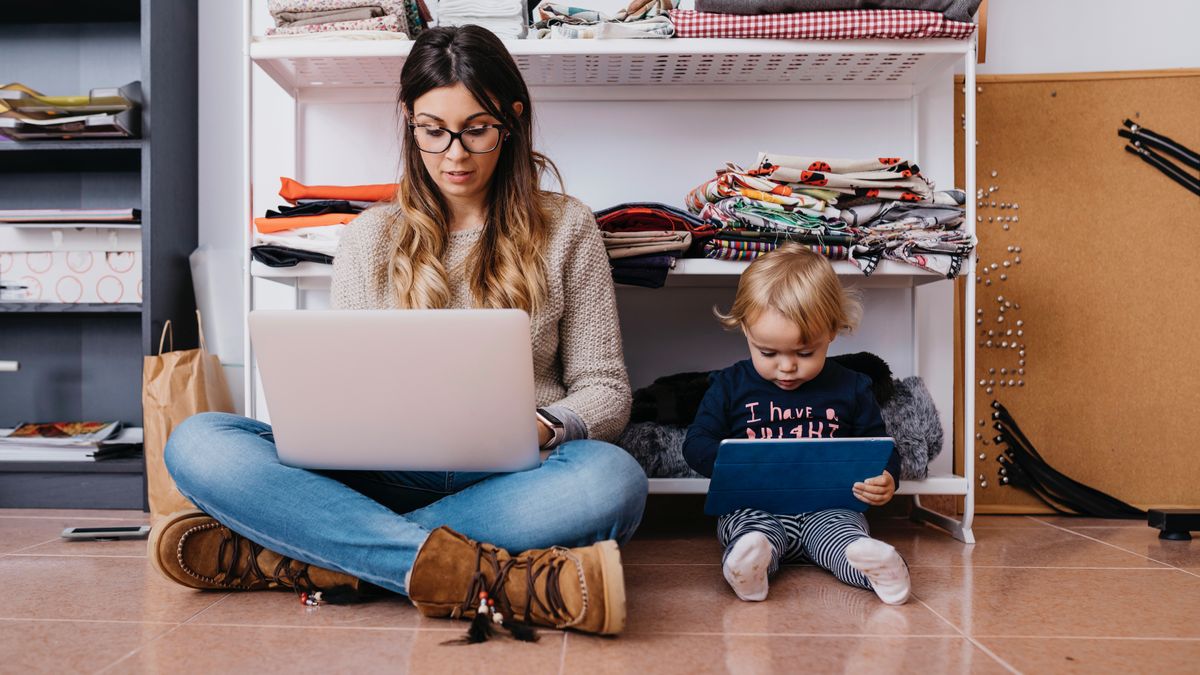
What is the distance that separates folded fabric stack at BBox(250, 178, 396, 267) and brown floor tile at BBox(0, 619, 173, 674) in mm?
751

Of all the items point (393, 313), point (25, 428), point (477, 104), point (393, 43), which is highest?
point (393, 43)

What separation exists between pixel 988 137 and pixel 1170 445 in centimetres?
79

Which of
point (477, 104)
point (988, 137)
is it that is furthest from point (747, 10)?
point (988, 137)

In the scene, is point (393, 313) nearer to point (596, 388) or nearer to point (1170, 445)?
point (596, 388)

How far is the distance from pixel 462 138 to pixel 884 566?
868mm

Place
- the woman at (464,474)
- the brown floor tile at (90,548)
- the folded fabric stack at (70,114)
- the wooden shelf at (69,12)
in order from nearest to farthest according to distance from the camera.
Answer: the woman at (464,474) < the brown floor tile at (90,548) < the folded fabric stack at (70,114) < the wooden shelf at (69,12)

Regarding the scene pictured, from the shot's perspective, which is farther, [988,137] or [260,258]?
[988,137]

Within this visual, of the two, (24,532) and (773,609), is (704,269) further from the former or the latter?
(24,532)

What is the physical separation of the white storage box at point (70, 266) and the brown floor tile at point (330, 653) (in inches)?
52.2

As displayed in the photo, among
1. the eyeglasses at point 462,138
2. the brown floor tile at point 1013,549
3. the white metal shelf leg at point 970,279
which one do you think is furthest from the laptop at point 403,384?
the white metal shelf leg at point 970,279

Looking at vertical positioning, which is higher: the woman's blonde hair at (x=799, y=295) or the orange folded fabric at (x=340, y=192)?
the orange folded fabric at (x=340, y=192)

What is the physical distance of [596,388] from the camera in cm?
131

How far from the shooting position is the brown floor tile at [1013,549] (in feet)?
4.68

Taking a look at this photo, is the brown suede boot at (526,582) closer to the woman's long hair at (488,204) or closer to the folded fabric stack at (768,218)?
the woman's long hair at (488,204)
